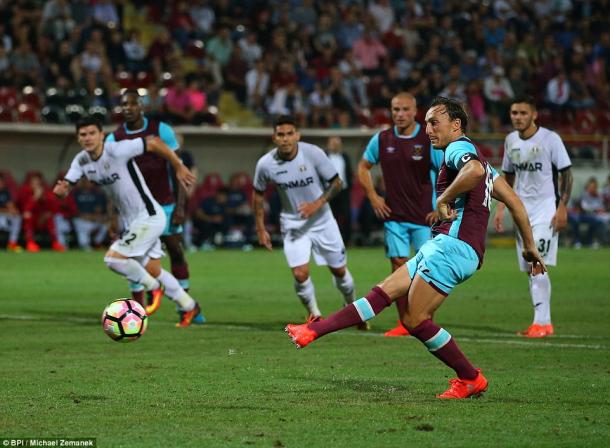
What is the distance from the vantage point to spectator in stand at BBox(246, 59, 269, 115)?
29125 millimetres

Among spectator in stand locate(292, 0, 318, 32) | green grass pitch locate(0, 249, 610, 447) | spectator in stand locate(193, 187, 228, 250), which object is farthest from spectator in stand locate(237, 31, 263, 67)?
green grass pitch locate(0, 249, 610, 447)

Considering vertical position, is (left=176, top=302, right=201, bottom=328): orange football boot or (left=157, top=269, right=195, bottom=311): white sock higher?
(left=157, top=269, right=195, bottom=311): white sock

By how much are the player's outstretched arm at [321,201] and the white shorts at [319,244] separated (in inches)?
14.5

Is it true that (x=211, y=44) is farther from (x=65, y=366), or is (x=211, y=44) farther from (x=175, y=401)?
(x=175, y=401)

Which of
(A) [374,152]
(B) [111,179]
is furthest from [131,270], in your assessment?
(A) [374,152]

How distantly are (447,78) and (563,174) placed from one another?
66.0 ft

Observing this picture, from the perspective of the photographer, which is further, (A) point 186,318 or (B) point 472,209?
(A) point 186,318

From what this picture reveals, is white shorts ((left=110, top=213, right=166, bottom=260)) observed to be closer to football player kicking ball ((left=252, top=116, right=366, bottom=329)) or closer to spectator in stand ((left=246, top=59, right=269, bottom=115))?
football player kicking ball ((left=252, top=116, right=366, bottom=329))

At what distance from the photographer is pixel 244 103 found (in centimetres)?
2986

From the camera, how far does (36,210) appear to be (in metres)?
26.0

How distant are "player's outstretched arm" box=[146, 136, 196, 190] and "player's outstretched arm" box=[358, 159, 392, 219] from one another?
1.85 meters

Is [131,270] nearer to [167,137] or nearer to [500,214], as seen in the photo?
[167,137]

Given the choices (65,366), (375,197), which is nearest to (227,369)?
(65,366)

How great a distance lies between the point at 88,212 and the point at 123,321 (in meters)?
17.3
